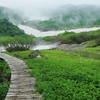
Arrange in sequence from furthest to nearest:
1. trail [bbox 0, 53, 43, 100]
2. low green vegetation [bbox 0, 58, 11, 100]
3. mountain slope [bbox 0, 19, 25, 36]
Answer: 1. mountain slope [bbox 0, 19, 25, 36]
2. low green vegetation [bbox 0, 58, 11, 100]
3. trail [bbox 0, 53, 43, 100]

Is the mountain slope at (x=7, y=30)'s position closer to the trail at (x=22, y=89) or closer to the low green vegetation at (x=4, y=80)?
the low green vegetation at (x=4, y=80)

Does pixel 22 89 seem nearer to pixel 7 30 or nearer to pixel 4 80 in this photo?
pixel 4 80

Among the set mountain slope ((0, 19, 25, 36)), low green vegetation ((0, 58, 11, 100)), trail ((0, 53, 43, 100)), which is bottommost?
low green vegetation ((0, 58, 11, 100))

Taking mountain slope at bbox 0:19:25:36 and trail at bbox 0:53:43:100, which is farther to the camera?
mountain slope at bbox 0:19:25:36

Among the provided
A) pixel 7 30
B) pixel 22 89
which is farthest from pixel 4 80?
pixel 7 30

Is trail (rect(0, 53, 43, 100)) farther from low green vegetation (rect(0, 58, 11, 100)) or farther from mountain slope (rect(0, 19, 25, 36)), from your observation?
mountain slope (rect(0, 19, 25, 36))

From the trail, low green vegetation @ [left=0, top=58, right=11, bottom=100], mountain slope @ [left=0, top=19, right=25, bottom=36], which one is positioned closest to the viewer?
the trail

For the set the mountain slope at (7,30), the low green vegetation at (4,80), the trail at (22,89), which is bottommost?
the low green vegetation at (4,80)

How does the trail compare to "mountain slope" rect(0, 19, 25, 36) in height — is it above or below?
below

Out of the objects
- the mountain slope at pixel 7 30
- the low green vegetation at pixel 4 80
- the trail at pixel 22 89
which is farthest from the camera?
the mountain slope at pixel 7 30

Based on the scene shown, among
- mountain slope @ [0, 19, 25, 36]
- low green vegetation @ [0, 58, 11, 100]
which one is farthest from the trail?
mountain slope @ [0, 19, 25, 36]

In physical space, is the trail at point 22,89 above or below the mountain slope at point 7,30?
→ below

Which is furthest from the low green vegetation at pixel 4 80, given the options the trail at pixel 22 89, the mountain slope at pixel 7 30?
the mountain slope at pixel 7 30

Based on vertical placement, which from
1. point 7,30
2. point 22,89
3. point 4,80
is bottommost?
point 4,80
